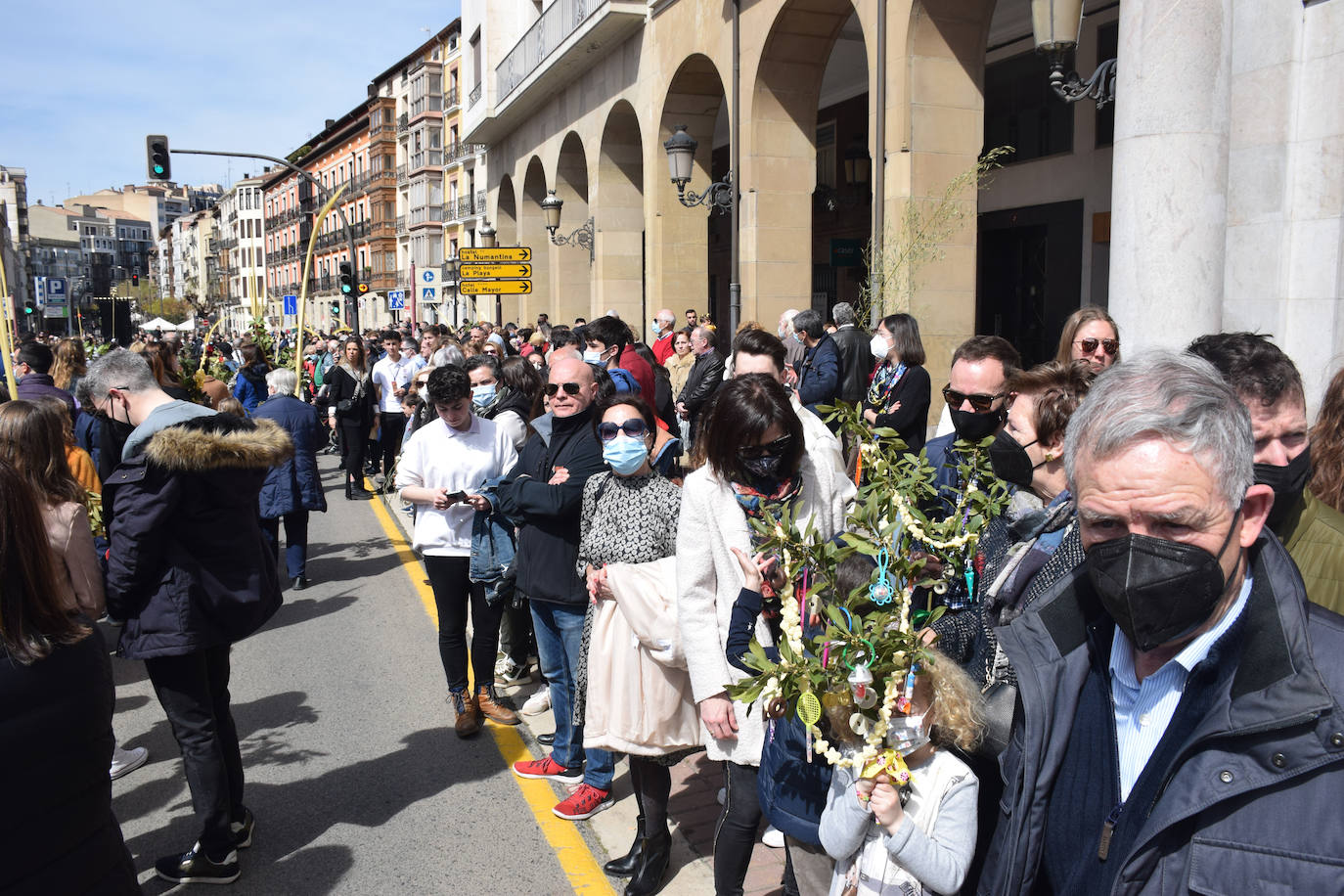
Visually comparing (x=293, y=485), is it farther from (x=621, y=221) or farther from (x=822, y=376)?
(x=621, y=221)

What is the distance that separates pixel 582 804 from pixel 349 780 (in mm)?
1324

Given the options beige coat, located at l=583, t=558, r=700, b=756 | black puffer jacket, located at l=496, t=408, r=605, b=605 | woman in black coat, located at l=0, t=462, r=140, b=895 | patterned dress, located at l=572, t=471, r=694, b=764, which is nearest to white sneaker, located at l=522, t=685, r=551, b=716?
black puffer jacket, located at l=496, t=408, r=605, b=605

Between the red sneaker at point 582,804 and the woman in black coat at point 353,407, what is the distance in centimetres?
972

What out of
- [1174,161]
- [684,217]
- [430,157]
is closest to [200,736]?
[1174,161]

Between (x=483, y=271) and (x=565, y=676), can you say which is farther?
(x=483, y=271)

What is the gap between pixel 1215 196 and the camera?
618 cm

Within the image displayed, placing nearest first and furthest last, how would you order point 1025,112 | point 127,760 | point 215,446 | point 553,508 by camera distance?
point 215,446 → point 553,508 → point 127,760 → point 1025,112

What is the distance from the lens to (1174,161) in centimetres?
613

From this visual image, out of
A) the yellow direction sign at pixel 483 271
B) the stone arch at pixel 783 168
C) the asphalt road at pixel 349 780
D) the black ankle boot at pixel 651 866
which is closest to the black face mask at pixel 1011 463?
the black ankle boot at pixel 651 866

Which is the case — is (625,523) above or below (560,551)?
above

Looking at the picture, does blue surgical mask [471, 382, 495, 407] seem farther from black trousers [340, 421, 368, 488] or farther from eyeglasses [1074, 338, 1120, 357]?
black trousers [340, 421, 368, 488]

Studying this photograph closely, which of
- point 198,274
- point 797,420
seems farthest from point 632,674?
point 198,274

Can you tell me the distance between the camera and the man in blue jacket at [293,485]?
8.65 metres

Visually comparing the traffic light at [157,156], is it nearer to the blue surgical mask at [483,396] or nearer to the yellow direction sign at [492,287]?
the yellow direction sign at [492,287]
